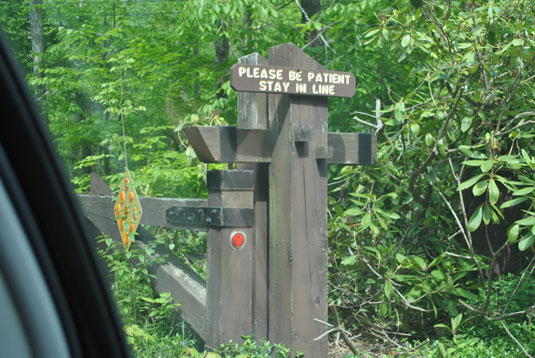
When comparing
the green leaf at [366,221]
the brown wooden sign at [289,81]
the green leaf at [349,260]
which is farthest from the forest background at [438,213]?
the brown wooden sign at [289,81]

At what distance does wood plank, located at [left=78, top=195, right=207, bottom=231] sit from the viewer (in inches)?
174

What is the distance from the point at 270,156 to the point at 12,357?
311 centimetres

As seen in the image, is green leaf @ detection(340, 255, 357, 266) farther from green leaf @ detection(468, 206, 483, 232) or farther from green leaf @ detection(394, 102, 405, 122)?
green leaf @ detection(394, 102, 405, 122)

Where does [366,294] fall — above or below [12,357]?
below

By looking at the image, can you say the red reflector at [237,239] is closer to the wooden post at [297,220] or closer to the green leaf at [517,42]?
the wooden post at [297,220]

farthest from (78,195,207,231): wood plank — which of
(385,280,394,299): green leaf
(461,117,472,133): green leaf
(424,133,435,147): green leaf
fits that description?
(461,117,472,133): green leaf

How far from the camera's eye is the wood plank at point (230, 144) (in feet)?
12.5

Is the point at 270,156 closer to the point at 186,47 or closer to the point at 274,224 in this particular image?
the point at 274,224

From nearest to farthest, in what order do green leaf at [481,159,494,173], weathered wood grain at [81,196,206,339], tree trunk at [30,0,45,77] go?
green leaf at [481,159,494,173] → weathered wood grain at [81,196,206,339] → tree trunk at [30,0,45,77]

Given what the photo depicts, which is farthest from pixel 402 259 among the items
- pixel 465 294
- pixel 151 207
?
pixel 151 207

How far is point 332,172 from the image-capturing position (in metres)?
6.60

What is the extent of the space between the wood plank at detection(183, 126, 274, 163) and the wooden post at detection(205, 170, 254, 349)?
0.11 metres

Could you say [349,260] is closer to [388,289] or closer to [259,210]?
[388,289]

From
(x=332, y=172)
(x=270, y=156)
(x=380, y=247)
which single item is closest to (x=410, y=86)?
(x=332, y=172)
